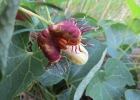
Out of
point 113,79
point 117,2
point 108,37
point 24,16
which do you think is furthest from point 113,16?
point 24,16

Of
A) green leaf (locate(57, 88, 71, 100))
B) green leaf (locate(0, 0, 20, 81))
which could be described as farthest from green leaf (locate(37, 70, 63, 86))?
green leaf (locate(0, 0, 20, 81))

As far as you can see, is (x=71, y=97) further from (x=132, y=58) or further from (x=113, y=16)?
(x=113, y=16)

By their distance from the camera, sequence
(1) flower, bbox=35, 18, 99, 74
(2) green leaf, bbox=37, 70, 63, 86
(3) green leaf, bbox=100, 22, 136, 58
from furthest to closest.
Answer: (3) green leaf, bbox=100, 22, 136, 58
(2) green leaf, bbox=37, 70, 63, 86
(1) flower, bbox=35, 18, 99, 74

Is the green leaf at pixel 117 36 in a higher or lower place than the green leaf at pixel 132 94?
higher

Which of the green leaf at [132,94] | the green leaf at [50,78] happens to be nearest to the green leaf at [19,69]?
the green leaf at [50,78]

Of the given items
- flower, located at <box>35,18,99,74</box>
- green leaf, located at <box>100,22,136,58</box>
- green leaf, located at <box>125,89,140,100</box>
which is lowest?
green leaf, located at <box>125,89,140,100</box>

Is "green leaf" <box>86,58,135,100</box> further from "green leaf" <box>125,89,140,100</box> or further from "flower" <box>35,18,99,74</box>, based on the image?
"flower" <box>35,18,99,74</box>

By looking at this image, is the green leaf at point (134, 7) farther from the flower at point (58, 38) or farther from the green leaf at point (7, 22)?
the green leaf at point (7, 22)

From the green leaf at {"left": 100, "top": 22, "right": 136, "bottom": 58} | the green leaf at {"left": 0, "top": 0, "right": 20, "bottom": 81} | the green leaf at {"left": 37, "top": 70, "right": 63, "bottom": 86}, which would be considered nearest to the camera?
the green leaf at {"left": 0, "top": 0, "right": 20, "bottom": 81}
